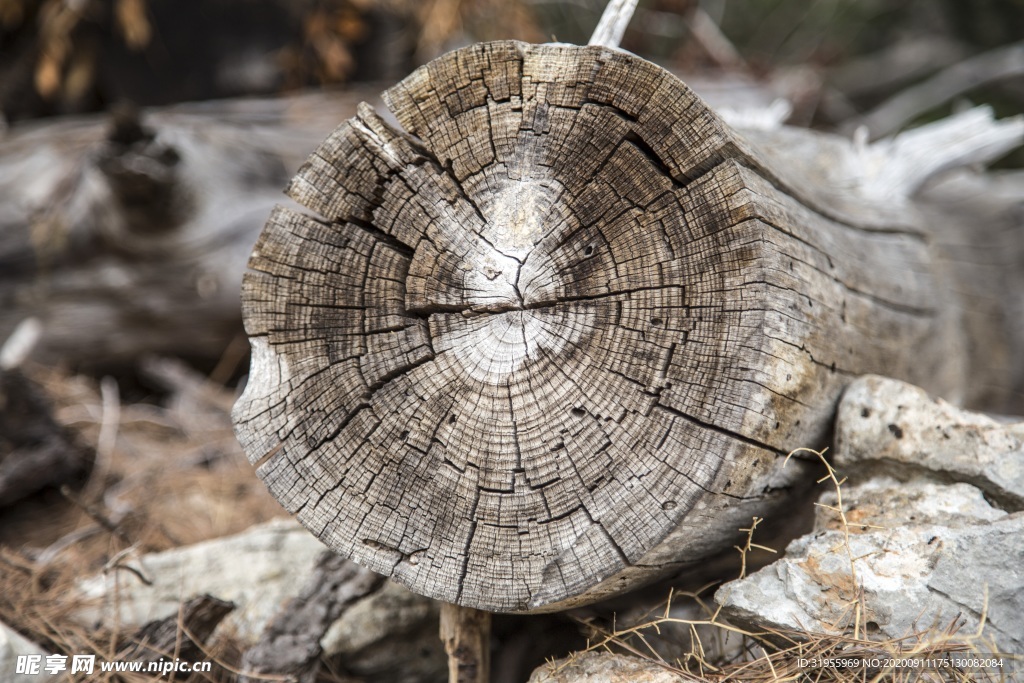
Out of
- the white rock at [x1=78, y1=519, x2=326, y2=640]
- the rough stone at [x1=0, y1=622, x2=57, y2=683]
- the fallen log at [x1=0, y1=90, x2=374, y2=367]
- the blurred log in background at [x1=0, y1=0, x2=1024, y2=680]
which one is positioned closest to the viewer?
the rough stone at [x1=0, y1=622, x2=57, y2=683]


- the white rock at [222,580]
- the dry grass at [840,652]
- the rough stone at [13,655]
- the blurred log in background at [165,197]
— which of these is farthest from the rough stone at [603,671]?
the rough stone at [13,655]

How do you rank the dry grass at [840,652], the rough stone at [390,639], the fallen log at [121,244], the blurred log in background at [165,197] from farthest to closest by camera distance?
the fallen log at [121,244], the blurred log in background at [165,197], the rough stone at [390,639], the dry grass at [840,652]

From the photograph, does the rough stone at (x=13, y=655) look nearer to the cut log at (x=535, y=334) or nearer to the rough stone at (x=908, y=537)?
the cut log at (x=535, y=334)

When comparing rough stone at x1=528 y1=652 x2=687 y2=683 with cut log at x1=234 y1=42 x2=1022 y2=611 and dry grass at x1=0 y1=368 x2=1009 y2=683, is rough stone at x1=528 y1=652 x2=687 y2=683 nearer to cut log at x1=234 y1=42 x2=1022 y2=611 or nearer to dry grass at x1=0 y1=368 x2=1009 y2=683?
dry grass at x1=0 y1=368 x2=1009 y2=683

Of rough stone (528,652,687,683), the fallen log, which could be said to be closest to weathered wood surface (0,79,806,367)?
the fallen log

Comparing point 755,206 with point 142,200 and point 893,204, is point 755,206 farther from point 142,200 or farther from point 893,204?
point 142,200

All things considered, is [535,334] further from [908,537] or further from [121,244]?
[121,244]

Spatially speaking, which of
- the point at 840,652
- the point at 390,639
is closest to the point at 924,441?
the point at 840,652
